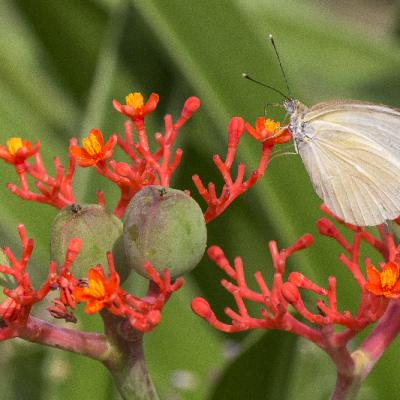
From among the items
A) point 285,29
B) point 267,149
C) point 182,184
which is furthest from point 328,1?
point 267,149

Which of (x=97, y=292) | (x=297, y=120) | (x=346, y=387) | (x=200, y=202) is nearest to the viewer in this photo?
(x=97, y=292)

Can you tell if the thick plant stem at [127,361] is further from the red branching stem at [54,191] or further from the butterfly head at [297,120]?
the butterfly head at [297,120]

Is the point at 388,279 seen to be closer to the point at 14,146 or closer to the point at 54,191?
the point at 54,191

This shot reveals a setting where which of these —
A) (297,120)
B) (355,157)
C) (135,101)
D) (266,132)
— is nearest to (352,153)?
(355,157)

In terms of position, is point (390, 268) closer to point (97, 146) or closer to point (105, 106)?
point (97, 146)

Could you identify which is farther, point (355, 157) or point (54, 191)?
point (355, 157)

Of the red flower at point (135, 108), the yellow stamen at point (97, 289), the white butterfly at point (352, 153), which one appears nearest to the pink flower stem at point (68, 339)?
the yellow stamen at point (97, 289)

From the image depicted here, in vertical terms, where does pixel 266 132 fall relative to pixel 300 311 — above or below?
above
